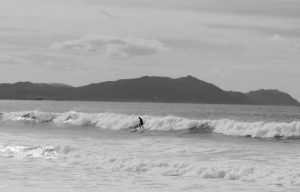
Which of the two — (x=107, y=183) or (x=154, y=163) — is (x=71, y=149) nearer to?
(x=154, y=163)

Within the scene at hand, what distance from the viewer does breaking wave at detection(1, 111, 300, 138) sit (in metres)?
40.7

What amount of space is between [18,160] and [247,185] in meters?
10.3

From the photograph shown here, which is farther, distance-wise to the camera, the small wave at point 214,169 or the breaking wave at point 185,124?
the breaking wave at point 185,124

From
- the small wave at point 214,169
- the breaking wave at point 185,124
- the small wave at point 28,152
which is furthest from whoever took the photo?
the breaking wave at point 185,124

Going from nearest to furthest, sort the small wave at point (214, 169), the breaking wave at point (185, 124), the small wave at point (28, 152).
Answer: the small wave at point (214, 169), the small wave at point (28, 152), the breaking wave at point (185, 124)

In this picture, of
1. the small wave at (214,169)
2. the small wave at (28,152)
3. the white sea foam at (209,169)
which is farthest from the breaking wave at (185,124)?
the small wave at (214,169)

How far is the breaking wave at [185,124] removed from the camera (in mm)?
40688

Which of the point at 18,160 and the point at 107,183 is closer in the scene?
the point at 107,183

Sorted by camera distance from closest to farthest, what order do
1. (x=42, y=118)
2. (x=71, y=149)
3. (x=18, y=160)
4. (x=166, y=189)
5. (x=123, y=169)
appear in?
1. (x=166, y=189)
2. (x=123, y=169)
3. (x=18, y=160)
4. (x=71, y=149)
5. (x=42, y=118)

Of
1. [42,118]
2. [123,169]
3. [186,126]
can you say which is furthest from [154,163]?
[42,118]

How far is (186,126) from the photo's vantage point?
163 feet

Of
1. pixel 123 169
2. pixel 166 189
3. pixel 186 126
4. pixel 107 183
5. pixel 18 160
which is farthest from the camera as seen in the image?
pixel 186 126

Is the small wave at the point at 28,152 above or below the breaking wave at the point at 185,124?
below

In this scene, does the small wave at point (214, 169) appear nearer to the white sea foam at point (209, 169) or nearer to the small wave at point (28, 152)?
the white sea foam at point (209, 169)
